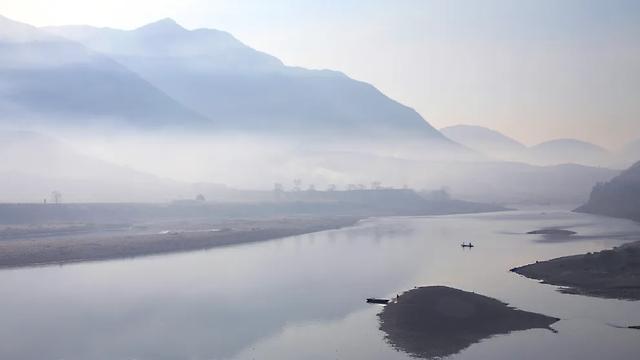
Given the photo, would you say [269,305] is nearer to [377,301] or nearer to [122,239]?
[377,301]

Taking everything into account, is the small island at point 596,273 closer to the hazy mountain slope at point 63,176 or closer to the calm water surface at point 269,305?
the calm water surface at point 269,305

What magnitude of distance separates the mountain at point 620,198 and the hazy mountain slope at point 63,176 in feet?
266

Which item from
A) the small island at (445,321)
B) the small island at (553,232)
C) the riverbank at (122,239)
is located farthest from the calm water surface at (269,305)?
the small island at (553,232)

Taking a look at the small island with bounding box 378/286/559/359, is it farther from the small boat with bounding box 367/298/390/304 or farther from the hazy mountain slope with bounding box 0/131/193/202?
the hazy mountain slope with bounding box 0/131/193/202

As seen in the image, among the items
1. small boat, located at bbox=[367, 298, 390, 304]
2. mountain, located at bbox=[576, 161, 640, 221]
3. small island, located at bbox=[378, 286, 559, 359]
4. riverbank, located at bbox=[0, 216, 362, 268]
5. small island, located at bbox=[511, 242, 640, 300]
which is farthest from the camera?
mountain, located at bbox=[576, 161, 640, 221]

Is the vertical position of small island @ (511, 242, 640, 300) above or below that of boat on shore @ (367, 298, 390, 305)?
above

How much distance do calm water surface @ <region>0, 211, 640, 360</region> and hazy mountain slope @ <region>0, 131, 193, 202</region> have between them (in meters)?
78.2

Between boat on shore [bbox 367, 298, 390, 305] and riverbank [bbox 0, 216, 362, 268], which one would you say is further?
Result: riverbank [bbox 0, 216, 362, 268]

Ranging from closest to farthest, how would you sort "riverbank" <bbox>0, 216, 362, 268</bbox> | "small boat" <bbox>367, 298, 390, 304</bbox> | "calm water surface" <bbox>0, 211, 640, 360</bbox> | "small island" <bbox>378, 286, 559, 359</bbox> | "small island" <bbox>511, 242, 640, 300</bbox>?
1. "calm water surface" <bbox>0, 211, 640, 360</bbox>
2. "small island" <bbox>378, 286, 559, 359</bbox>
3. "small boat" <bbox>367, 298, 390, 304</bbox>
4. "small island" <bbox>511, 242, 640, 300</bbox>
5. "riverbank" <bbox>0, 216, 362, 268</bbox>

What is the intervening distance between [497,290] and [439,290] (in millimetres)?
4605

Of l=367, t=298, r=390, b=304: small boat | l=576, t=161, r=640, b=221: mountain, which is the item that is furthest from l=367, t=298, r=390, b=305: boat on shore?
l=576, t=161, r=640, b=221: mountain

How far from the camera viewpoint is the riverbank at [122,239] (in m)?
52.3

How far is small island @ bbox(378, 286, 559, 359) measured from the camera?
80.8 feet

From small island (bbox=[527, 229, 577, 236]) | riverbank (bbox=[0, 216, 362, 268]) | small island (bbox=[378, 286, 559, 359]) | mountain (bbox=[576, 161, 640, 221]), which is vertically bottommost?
small island (bbox=[378, 286, 559, 359])
